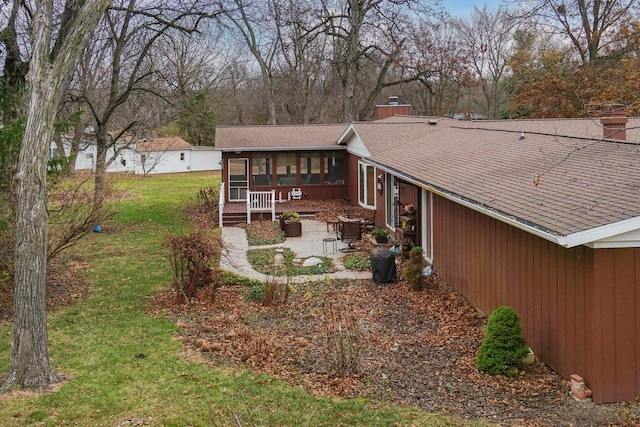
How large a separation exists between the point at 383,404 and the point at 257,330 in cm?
358

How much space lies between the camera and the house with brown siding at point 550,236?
6.53 metres

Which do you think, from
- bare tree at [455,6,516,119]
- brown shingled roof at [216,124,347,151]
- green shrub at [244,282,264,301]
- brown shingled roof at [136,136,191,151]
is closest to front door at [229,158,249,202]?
brown shingled roof at [216,124,347,151]

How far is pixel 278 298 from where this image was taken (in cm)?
1162

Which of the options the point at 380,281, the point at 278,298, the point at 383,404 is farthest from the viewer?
the point at 380,281

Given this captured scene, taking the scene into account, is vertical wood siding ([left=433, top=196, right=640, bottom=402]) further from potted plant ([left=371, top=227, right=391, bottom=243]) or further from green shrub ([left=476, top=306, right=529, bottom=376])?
potted plant ([left=371, top=227, right=391, bottom=243])

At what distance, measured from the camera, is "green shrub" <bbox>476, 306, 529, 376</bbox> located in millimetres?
7484

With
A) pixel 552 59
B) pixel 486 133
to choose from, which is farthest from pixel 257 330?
pixel 552 59

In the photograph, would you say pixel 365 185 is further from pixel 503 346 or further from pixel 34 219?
pixel 34 219

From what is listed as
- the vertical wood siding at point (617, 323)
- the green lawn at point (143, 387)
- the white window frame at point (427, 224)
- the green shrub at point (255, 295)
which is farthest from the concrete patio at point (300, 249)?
the vertical wood siding at point (617, 323)

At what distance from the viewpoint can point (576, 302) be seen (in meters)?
6.88

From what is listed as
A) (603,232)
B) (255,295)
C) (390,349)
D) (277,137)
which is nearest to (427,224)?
(255,295)

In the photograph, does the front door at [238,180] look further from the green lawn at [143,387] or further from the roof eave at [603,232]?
the roof eave at [603,232]

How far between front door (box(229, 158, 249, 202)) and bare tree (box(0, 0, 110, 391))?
17170 mm

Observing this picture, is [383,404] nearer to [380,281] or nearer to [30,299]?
[30,299]
